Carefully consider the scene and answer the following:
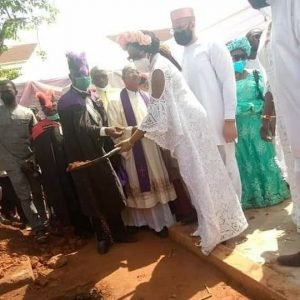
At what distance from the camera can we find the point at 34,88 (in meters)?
11.3

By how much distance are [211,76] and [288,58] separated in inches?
59.8

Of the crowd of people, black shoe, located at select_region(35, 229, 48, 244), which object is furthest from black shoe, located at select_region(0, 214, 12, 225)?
black shoe, located at select_region(35, 229, 48, 244)

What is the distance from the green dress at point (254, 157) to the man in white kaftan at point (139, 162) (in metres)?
0.86

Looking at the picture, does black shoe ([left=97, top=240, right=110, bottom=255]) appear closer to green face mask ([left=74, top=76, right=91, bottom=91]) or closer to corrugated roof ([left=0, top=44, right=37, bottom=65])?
green face mask ([left=74, top=76, right=91, bottom=91])

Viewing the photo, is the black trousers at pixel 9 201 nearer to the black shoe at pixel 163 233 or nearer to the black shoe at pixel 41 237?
the black shoe at pixel 41 237

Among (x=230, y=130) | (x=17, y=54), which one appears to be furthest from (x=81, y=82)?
(x=17, y=54)

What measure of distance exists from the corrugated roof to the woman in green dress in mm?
24569

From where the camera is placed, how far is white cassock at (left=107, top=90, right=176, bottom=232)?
13.9 feet

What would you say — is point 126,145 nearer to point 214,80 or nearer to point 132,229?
point 214,80

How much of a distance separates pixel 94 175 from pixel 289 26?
2501 mm

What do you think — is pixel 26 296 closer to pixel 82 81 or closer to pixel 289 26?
pixel 82 81

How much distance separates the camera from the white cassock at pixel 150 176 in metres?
4.24

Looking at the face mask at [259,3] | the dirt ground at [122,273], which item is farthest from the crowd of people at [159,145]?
the face mask at [259,3]

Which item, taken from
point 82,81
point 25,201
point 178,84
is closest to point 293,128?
point 178,84
